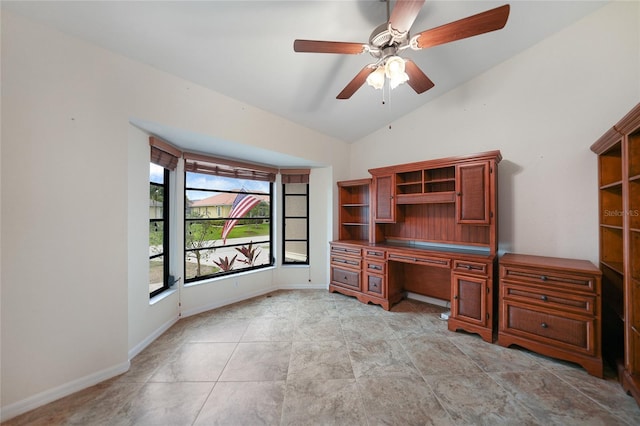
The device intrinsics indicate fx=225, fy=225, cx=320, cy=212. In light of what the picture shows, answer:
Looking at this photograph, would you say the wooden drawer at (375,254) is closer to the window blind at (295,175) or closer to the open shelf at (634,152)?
the window blind at (295,175)

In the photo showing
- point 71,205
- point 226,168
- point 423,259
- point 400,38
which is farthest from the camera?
point 226,168

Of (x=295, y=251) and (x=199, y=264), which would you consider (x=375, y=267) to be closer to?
(x=295, y=251)

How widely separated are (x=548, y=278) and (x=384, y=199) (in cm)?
A: 193

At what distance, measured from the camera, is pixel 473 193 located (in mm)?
2596

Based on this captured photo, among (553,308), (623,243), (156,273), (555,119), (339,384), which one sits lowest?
(339,384)

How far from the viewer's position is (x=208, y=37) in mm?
1887

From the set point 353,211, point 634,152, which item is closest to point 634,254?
point 634,152

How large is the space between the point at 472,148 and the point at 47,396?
4808 millimetres

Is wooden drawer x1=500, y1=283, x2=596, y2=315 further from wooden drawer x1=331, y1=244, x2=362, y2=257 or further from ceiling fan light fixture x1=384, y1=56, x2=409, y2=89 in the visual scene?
ceiling fan light fixture x1=384, y1=56, x2=409, y2=89

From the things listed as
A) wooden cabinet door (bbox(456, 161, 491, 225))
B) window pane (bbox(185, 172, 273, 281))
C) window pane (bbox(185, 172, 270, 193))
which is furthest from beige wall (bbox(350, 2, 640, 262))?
window pane (bbox(185, 172, 273, 281))

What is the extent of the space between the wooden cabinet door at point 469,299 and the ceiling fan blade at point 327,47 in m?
2.53

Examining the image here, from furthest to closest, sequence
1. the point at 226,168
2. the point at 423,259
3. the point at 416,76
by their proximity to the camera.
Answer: the point at 226,168
the point at 423,259
the point at 416,76

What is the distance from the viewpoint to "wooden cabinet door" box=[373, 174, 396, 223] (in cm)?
330

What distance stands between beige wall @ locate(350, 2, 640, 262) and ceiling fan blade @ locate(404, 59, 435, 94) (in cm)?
145
